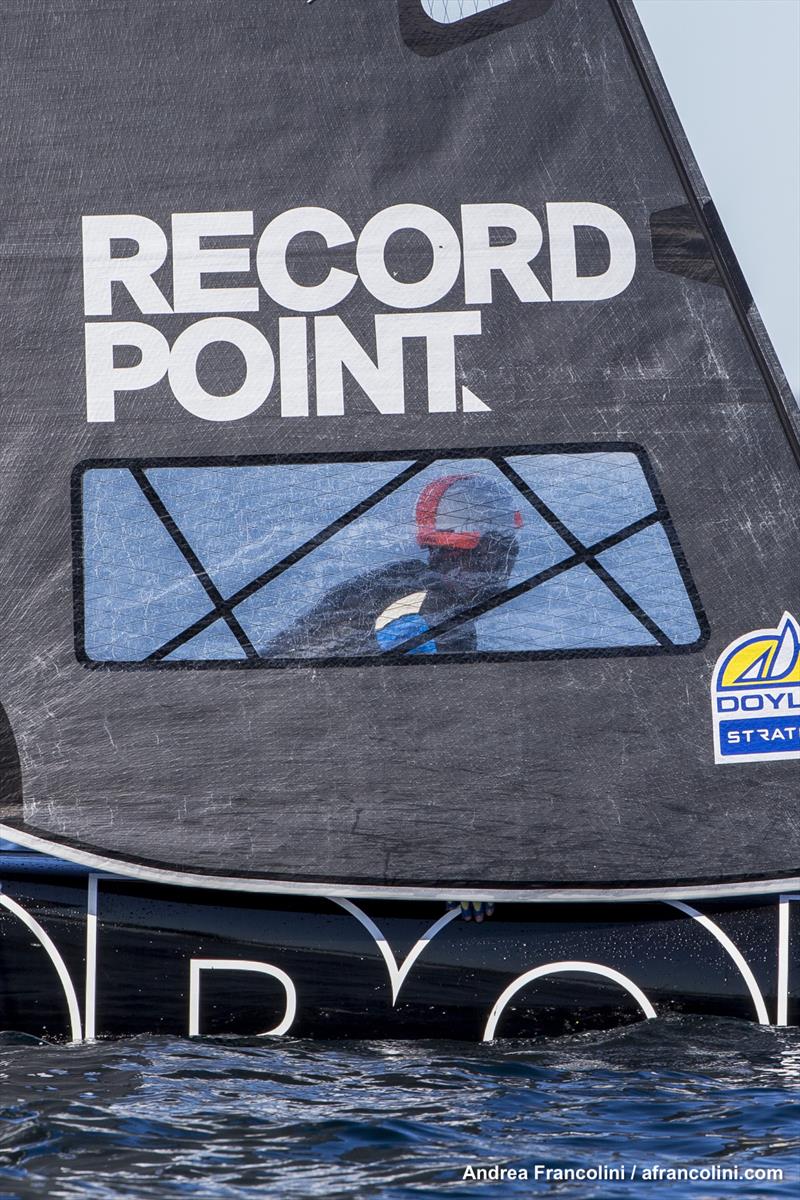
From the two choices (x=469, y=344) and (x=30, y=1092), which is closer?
(x=30, y=1092)

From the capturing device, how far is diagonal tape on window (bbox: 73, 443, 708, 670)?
10.9 feet

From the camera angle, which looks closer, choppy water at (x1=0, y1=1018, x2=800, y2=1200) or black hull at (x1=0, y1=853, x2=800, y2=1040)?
choppy water at (x1=0, y1=1018, x2=800, y2=1200)

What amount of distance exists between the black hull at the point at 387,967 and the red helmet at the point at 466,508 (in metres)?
0.93

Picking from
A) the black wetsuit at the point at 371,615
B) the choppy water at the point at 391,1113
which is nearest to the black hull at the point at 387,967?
the choppy water at the point at 391,1113

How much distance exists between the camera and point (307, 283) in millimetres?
→ 3295

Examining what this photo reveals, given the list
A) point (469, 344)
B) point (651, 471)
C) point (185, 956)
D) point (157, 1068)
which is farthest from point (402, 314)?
point (157, 1068)

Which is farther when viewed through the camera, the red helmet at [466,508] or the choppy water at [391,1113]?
the red helmet at [466,508]

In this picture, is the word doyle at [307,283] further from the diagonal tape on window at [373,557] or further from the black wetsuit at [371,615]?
the black wetsuit at [371,615]

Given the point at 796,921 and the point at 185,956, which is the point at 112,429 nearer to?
the point at 185,956

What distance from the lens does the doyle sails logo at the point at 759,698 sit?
3.30 m

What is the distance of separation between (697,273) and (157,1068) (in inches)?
91.8

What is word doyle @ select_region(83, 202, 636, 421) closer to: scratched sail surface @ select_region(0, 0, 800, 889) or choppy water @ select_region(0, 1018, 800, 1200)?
scratched sail surface @ select_region(0, 0, 800, 889)

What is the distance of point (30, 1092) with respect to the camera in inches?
116

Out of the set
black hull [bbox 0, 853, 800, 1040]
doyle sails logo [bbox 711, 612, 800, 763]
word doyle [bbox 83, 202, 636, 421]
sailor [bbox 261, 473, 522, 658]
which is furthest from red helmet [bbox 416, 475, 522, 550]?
black hull [bbox 0, 853, 800, 1040]
